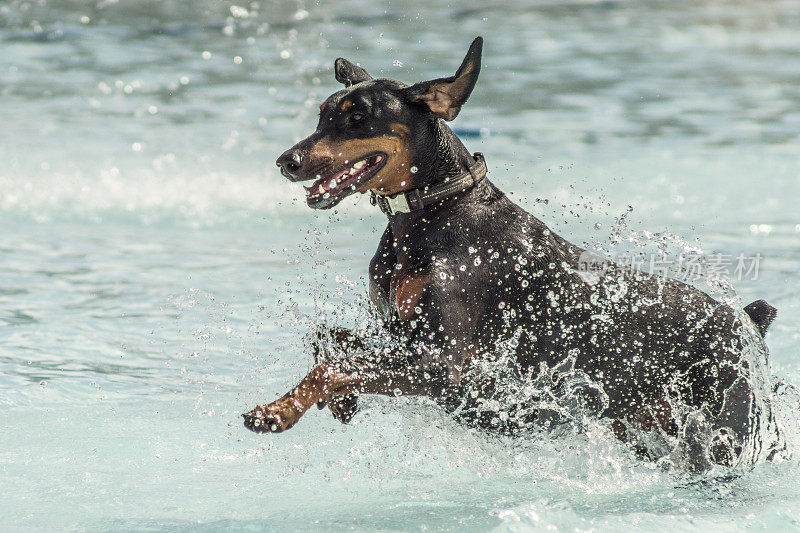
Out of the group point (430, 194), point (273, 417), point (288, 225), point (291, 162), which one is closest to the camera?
point (273, 417)

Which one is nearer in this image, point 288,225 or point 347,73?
point 347,73

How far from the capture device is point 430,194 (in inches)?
132

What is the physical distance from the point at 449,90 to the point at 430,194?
0.35 metres

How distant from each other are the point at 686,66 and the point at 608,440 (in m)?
10.0

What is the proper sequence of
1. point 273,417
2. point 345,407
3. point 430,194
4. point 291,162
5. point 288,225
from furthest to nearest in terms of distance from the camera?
1. point 288,225
2. point 345,407
3. point 430,194
4. point 291,162
5. point 273,417

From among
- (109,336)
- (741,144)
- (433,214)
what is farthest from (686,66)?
(433,214)

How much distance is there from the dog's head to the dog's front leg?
53cm

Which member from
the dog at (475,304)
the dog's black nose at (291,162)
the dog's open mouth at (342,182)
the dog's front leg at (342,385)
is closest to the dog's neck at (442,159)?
the dog at (475,304)

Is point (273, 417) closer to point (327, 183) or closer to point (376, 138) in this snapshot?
point (327, 183)

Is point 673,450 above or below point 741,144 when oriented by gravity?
below

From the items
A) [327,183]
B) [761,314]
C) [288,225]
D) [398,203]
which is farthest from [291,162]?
[288,225]

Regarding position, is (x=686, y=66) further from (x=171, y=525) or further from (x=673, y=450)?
(x=171, y=525)

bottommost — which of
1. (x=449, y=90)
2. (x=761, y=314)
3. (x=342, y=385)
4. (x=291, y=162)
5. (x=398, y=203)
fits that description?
(x=342, y=385)

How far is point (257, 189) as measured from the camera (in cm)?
965
